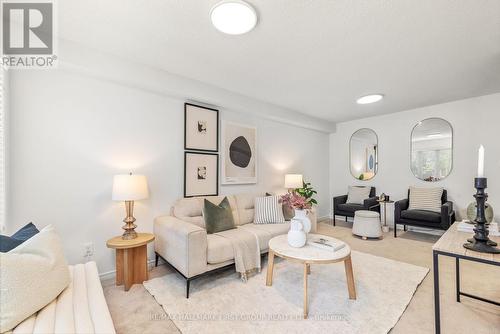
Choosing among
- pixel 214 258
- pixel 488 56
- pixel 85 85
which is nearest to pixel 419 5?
pixel 488 56

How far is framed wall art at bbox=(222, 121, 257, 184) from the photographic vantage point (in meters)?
3.54

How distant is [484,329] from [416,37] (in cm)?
239

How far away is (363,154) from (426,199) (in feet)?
4.99

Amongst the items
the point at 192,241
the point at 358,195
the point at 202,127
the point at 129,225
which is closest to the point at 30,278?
the point at 192,241

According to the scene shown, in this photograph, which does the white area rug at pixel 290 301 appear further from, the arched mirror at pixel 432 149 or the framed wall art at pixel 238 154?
the arched mirror at pixel 432 149

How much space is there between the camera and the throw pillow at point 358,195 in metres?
4.75

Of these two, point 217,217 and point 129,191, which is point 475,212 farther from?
point 129,191

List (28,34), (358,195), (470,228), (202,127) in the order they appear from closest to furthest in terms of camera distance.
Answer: (470,228)
(28,34)
(202,127)
(358,195)

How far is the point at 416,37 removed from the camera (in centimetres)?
202

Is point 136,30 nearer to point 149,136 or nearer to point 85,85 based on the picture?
point 85,85

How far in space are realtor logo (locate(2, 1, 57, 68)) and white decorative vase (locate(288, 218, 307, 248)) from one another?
266 centimetres

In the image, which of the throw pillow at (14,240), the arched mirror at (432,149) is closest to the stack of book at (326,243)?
the throw pillow at (14,240)

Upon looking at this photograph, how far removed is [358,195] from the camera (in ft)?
15.8

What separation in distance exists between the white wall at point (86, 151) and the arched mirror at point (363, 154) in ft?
12.5
